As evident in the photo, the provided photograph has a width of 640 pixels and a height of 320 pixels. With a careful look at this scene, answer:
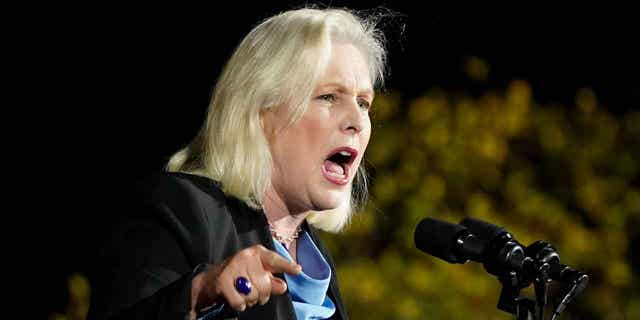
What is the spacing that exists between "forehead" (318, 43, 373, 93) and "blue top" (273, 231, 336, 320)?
1.44 ft

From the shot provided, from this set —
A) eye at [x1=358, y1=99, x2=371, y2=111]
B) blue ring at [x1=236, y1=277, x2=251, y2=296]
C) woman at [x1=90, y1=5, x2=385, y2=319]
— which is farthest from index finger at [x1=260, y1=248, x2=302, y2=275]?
eye at [x1=358, y1=99, x2=371, y2=111]

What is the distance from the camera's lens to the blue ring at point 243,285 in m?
2.09

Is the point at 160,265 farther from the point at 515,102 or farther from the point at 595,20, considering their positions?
the point at 595,20

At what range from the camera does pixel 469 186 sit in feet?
18.0

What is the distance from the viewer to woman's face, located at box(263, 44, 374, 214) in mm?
3018

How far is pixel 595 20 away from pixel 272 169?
363 centimetres

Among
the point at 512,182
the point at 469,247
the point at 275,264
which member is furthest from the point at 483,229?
the point at 512,182

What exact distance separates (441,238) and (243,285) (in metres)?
0.75

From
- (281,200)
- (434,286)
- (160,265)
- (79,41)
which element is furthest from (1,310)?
(160,265)

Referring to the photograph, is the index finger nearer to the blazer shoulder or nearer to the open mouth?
the blazer shoulder

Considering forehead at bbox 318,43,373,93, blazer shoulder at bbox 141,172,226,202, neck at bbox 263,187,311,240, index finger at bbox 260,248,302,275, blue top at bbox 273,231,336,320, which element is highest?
forehead at bbox 318,43,373,93

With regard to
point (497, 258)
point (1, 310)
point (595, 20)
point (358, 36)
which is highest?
point (595, 20)

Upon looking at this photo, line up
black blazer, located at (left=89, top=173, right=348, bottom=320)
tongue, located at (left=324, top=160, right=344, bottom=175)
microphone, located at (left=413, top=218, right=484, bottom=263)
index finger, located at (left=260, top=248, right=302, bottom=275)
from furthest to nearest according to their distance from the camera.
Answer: tongue, located at (left=324, top=160, right=344, bottom=175), microphone, located at (left=413, top=218, right=484, bottom=263), black blazer, located at (left=89, top=173, right=348, bottom=320), index finger, located at (left=260, top=248, right=302, bottom=275)

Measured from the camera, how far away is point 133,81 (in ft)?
19.0
